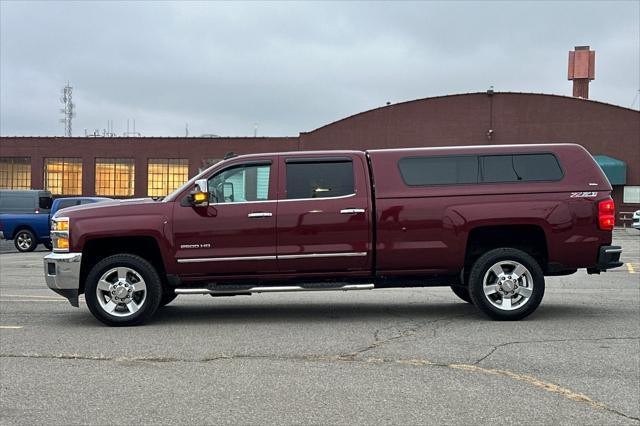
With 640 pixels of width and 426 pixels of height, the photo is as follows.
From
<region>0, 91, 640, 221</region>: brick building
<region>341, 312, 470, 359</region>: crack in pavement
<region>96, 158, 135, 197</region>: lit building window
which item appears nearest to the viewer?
<region>341, 312, 470, 359</region>: crack in pavement

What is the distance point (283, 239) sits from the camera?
7.39 meters

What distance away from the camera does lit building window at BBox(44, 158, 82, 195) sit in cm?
4331

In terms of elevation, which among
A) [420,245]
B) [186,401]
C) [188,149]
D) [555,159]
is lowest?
[186,401]

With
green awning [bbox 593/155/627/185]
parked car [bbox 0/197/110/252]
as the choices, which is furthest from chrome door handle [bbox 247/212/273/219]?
green awning [bbox 593/155/627/185]

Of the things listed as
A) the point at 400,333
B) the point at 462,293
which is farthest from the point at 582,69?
the point at 400,333

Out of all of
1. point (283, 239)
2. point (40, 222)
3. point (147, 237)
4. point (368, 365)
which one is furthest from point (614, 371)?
point (40, 222)

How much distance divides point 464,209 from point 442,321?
1.37 metres

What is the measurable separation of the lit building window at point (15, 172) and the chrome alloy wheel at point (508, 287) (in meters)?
42.5

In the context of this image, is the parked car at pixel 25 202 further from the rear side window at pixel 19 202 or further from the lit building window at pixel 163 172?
the lit building window at pixel 163 172

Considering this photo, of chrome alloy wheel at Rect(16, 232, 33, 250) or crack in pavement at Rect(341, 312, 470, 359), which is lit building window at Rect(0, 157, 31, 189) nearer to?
chrome alloy wheel at Rect(16, 232, 33, 250)

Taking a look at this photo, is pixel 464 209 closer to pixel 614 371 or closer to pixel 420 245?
pixel 420 245

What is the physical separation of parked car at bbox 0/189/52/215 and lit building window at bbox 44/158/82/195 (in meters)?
22.2

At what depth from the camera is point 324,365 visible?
5477 mm

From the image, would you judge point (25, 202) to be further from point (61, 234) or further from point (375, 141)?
point (375, 141)
